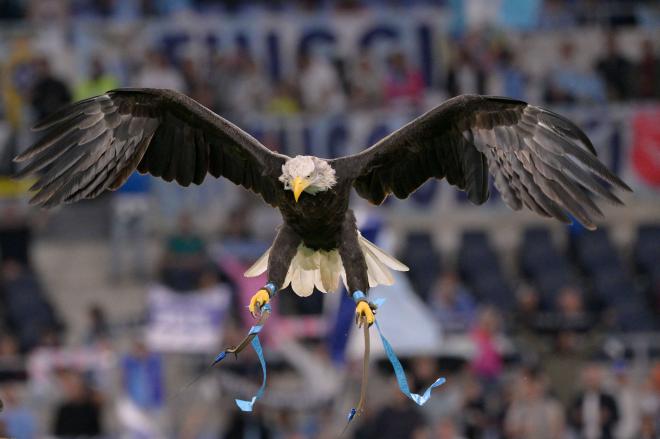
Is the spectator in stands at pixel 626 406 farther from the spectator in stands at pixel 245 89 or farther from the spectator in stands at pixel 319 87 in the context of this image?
the spectator in stands at pixel 245 89

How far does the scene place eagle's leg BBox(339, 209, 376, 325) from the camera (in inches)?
480

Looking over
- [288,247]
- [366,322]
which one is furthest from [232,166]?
[366,322]

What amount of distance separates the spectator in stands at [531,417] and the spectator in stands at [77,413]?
328 cm

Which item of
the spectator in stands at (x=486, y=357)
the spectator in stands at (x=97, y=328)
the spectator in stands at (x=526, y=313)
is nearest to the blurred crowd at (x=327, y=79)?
the spectator in stands at (x=526, y=313)

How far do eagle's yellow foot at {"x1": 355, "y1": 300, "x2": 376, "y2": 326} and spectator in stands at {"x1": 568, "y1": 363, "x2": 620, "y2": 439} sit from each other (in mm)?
4747

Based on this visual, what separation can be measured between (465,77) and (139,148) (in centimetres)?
797

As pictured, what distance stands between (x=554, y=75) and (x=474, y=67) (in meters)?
1.11

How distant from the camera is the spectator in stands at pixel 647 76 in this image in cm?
2070

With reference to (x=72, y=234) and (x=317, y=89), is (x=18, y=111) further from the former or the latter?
(x=317, y=89)

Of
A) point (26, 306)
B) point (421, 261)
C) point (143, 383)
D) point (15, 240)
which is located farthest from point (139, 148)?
point (15, 240)

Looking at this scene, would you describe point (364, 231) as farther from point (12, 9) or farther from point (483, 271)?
point (12, 9)

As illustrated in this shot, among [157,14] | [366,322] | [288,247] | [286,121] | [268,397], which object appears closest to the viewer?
→ [366,322]

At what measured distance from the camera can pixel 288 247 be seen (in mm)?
12383

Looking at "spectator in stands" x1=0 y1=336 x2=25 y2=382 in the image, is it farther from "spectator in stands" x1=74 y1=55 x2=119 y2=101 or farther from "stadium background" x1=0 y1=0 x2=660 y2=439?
"spectator in stands" x1=74 y1=55 x2=119 y2=101
